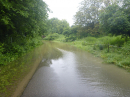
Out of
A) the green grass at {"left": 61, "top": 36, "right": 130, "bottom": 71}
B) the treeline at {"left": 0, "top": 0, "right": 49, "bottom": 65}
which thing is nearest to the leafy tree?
the green grass at {"left": 61, "top": 36, "right": 130, "bottom": 71}

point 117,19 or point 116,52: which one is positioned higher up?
point 117,19

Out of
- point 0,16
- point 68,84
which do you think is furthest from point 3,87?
point 0,16

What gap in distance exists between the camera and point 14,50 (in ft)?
30.4

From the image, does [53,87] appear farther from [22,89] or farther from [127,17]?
[127,17]

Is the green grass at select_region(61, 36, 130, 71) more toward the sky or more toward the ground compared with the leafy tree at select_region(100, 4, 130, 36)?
more toward the ground

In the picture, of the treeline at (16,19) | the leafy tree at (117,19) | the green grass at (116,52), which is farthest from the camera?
the leafy tree at (117,19)

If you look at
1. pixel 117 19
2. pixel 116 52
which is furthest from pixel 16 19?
pixel 117 19

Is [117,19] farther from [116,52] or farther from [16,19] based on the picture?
[16,19]

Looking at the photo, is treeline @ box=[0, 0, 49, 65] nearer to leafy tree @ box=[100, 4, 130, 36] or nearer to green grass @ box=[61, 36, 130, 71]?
green grass @ box=[61, 36, 130, 71]

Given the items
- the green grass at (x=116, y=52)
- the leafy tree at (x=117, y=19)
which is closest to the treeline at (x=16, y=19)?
the green grass at (x=116, y=52)

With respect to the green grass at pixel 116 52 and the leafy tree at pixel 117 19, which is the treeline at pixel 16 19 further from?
the leafy tree at pixel 117 19

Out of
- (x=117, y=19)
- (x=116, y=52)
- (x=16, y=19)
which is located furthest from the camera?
(x=117, y=19)

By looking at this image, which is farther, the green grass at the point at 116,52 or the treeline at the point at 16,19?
the green grass at the point at 116,52

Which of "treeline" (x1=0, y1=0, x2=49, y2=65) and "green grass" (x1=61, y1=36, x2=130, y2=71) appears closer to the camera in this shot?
"treeline" (x1=0, y1=0, x2=49, y2=65)
